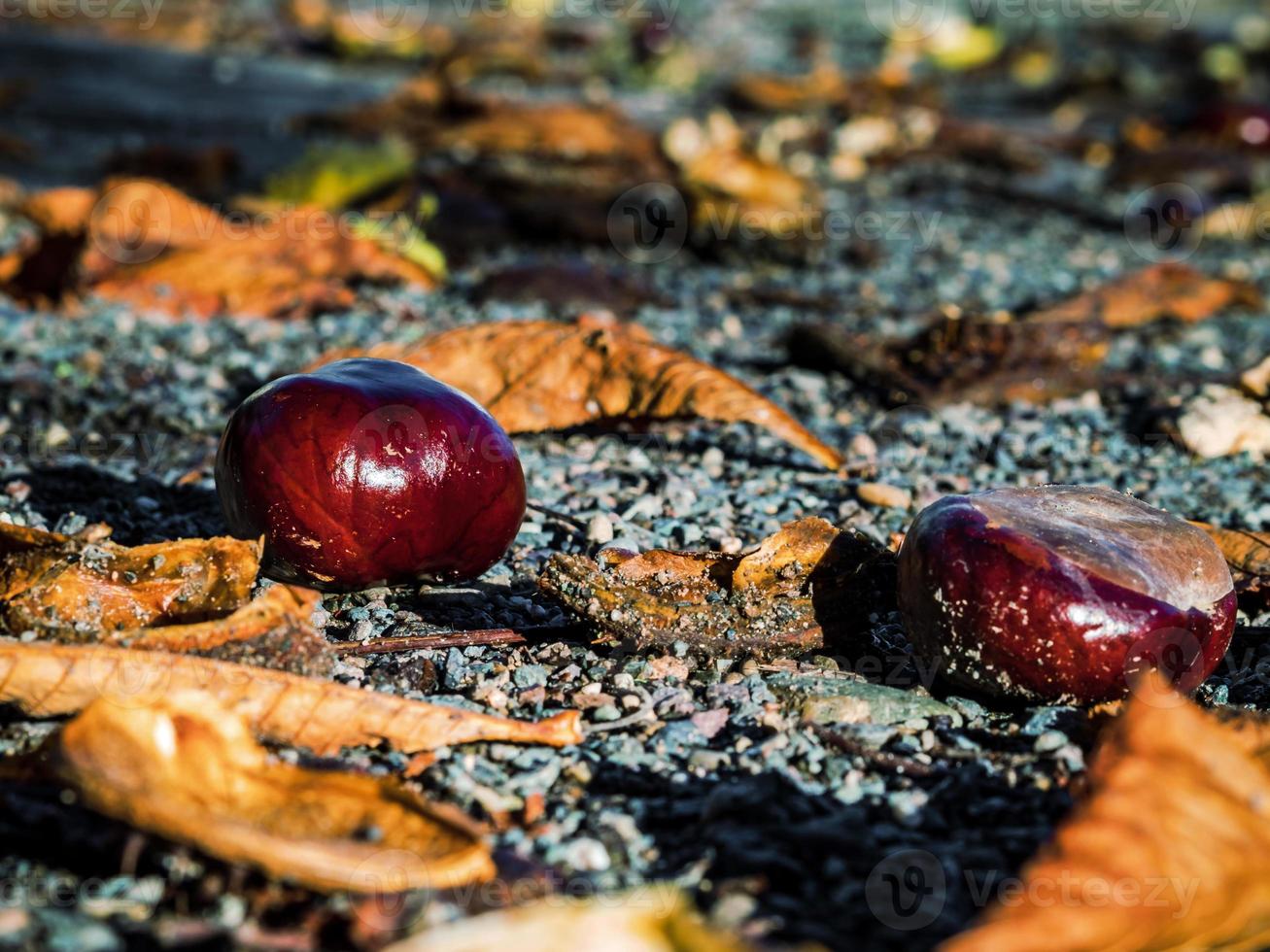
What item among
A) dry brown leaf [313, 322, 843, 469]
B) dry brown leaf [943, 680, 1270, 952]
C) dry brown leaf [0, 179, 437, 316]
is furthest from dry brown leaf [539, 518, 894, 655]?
dry brown leaf [0, 179, 437, 316]

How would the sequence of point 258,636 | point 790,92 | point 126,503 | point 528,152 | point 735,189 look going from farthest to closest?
point 790,92 < point 528,152 < point 735,189 < point 126,503 < point 258,636

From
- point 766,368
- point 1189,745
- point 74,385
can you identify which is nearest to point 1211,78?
point 766,368

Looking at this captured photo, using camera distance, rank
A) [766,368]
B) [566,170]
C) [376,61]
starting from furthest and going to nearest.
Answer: [376,61]
[566,170]
[766,368]

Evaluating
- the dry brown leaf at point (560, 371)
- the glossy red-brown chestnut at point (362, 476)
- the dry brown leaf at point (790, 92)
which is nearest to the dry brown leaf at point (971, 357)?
the dry brown leaf at point (560, 371)

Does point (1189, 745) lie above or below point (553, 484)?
above

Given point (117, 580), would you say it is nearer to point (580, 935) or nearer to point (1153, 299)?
point (580, 935)

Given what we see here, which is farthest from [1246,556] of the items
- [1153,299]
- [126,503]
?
[1153,299]

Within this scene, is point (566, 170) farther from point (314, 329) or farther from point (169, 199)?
point (314, 329)
